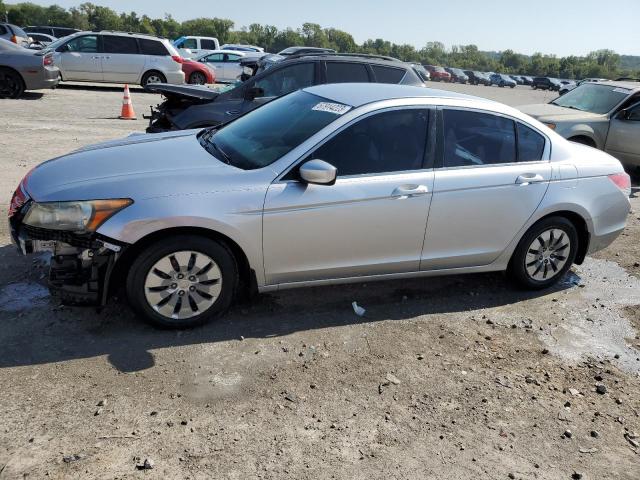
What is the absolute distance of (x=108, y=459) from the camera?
2709mm

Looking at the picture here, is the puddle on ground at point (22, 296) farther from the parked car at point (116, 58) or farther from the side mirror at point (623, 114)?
the parked car at point (116, 58)

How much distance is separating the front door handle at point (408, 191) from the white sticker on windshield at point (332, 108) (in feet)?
2.35

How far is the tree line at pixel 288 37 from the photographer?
88.7 m

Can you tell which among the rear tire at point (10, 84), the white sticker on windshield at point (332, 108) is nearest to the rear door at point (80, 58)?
the rear tire at point (10, 84)

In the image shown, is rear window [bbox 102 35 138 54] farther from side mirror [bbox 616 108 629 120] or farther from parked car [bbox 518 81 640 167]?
side mirror [bbox 616 108 629 120]

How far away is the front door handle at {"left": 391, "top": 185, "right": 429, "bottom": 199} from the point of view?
4.09 meters

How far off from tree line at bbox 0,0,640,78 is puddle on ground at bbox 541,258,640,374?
2747 inches

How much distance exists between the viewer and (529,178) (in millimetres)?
4570

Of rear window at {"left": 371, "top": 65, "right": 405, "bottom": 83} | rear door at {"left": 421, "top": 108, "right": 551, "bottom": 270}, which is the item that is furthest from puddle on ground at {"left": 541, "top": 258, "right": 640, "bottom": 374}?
rear window at {"left": 371, "top": 65, "right": 405, "bottom": 83}

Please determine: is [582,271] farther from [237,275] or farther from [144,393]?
[144,393]

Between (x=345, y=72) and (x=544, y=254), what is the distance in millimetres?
4588

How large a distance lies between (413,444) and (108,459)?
156 cm

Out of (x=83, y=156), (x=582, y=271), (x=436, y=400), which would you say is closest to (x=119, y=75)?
(x=83, y=156)

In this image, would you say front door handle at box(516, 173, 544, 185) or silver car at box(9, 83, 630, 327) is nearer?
silver car at box(9, 83, 630, 327)
